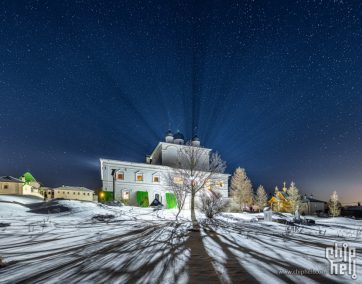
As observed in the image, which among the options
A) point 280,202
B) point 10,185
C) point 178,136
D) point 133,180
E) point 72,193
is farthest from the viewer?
point 72,193

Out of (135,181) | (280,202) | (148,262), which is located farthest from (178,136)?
(148,262)

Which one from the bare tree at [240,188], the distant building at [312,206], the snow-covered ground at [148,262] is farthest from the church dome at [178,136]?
the distant building at [312,206]

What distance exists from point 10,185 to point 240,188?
146 ft

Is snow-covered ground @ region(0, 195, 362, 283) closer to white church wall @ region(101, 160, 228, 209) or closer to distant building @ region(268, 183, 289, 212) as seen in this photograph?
white church wall @ region(101, 160, 228, 209)

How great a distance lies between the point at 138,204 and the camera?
111 ft

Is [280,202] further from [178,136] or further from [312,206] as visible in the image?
[178,136]

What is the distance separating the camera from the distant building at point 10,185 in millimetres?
33531

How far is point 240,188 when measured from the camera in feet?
132

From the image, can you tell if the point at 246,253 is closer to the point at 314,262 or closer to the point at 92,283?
the point at 314,262

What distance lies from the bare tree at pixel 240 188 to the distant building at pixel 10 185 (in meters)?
42.2

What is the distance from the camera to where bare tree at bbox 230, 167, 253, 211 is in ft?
131

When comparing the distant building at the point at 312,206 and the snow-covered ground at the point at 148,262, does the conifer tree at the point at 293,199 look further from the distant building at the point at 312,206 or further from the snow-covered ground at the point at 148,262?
the snow-covered ground at the point at 148,262

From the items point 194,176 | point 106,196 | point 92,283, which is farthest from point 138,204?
point 92,283

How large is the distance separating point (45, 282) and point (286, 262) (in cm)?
691
